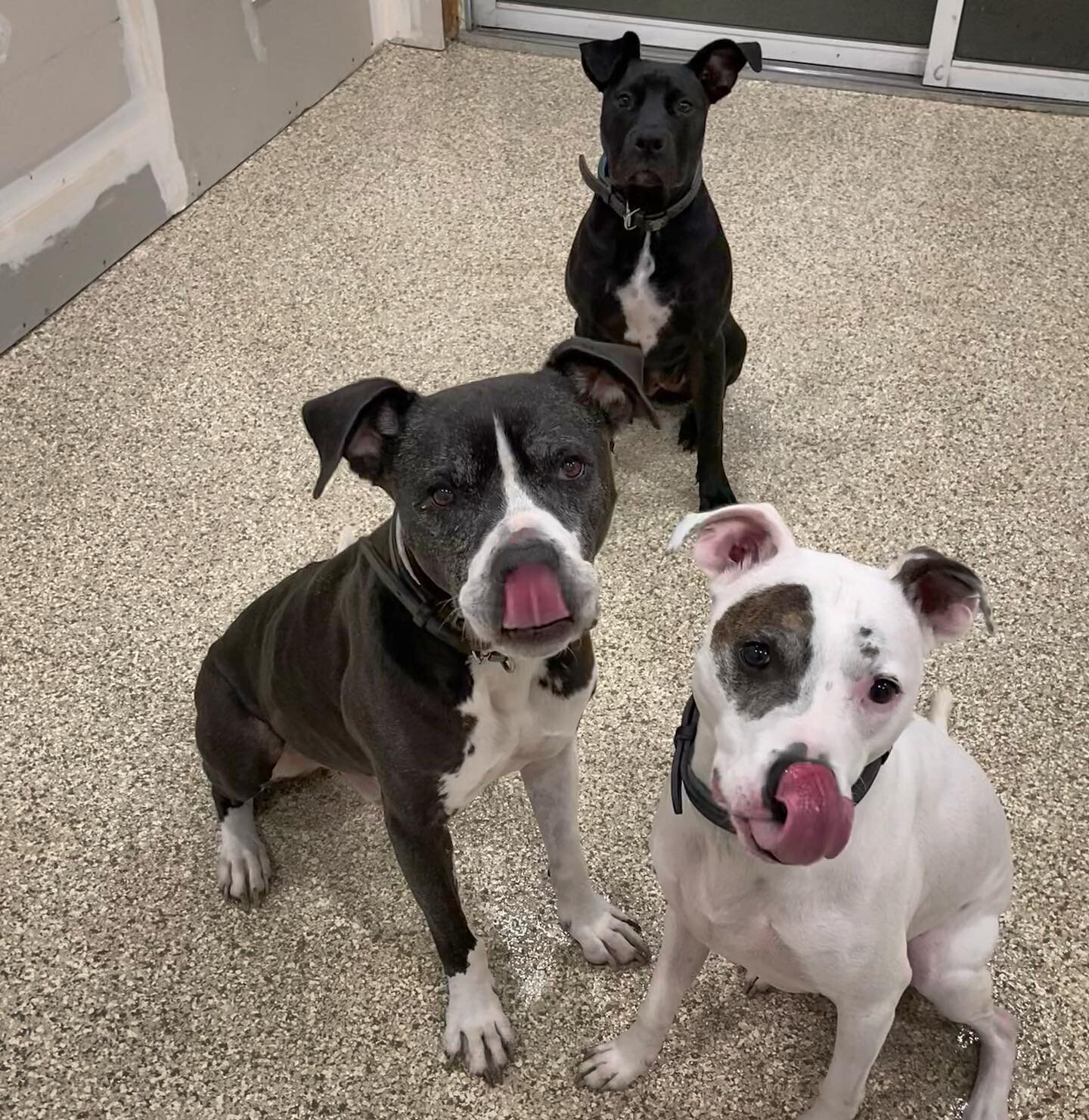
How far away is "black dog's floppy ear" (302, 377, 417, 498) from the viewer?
4.28ft

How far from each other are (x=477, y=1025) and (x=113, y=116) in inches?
103

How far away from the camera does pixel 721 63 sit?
2.45 meters

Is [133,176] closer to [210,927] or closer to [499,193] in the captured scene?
[499,193]

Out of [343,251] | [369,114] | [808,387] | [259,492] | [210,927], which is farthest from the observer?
[369,114]

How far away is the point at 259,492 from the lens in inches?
100

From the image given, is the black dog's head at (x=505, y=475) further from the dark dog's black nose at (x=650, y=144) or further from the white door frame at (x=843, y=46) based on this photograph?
the white door frame at (x=843, y=46)

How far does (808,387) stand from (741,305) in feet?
1.29

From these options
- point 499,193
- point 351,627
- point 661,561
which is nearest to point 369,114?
point 499,193

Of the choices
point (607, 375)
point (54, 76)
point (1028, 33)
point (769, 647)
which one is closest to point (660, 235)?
point (607, 375)

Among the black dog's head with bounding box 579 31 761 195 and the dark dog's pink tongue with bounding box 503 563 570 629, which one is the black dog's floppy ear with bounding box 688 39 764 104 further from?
the dark dog's pink tongue with bounding box 503 563 570 629

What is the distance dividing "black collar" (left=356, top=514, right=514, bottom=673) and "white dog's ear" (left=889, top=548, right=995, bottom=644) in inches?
18.1

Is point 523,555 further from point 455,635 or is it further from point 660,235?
point 660,235

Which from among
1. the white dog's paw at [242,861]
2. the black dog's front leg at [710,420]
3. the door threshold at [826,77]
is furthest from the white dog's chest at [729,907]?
the door threshold at [826,77]

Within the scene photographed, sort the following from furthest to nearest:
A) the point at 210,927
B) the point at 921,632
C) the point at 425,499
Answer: the point at 210,927
the point at 425,499
the point at 921,632
